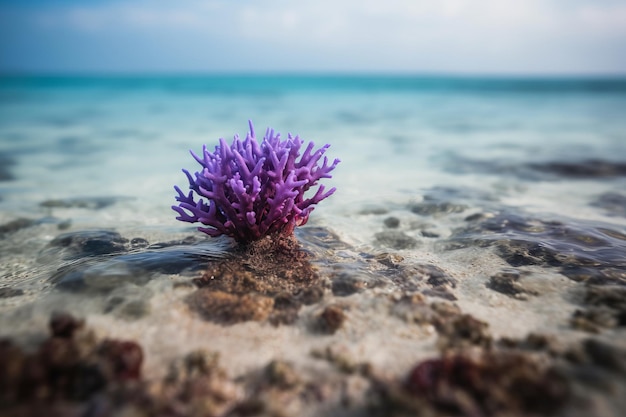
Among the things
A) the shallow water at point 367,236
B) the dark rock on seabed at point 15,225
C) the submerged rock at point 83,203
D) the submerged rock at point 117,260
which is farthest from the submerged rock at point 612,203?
the dark rock on seabed at point 15,225

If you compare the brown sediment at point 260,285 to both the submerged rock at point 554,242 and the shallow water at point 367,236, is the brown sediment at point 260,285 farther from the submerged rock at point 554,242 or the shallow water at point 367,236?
the submerged rock at point 554,242

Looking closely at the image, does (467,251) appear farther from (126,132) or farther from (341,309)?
(126,132)

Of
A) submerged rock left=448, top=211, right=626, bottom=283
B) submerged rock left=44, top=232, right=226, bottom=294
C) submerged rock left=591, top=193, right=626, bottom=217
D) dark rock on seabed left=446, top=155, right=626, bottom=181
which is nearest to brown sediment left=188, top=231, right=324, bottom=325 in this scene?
submerged rock left=44, top=232, right=226, bottom=294

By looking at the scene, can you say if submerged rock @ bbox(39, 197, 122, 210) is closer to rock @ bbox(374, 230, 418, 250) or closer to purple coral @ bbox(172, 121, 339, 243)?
purple coral @ bbox(172, 121, 339, 243)

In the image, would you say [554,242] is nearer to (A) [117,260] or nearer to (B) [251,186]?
(B) [251,186]

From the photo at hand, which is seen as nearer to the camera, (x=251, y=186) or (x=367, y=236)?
(x=251, y=186)

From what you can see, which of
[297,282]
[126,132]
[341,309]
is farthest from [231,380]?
[126,132]

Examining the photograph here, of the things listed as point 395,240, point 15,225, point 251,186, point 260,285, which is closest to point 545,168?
point 395,240
